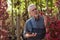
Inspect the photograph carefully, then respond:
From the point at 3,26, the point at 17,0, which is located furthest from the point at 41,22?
the point at 17,0

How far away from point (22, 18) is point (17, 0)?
0.59 metres

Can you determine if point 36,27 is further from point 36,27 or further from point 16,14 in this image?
point 16,14

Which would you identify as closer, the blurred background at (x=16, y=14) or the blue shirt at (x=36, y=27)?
the blue shirt at (x=36, y=27)

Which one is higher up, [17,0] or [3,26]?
[17,0]

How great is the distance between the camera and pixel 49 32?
159 inches

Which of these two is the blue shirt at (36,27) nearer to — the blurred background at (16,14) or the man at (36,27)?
the man at (36,27)

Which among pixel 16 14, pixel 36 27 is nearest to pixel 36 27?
pixel 36 27

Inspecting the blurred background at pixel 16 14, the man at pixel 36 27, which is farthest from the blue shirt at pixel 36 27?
the blurred background at pixel 16 14

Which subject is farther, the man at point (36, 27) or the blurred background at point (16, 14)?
the blurred background at point (16, 14)

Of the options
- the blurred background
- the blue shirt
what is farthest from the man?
the blurred background

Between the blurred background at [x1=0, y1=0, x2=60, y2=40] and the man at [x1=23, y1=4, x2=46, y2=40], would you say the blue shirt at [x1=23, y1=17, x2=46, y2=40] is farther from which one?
the blurred background at [x1=0, y1=0, x2=60, y2=40]

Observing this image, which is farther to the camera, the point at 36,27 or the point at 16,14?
the point at 16,14

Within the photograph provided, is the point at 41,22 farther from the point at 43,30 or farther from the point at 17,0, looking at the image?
the point at 17,0

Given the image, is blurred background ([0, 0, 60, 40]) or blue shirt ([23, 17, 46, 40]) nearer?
blue shirt ([23, 17, 46, 40])
